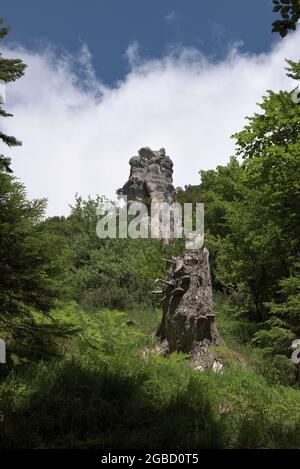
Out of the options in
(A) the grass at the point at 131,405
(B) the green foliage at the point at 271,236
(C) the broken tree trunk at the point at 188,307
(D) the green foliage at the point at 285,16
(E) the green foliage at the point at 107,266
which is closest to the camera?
(D) the green foliage at the point at 285,16

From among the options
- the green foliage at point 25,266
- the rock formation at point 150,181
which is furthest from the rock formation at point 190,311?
the rock formation at point 150,181

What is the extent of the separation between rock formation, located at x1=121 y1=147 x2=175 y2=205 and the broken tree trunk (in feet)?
165

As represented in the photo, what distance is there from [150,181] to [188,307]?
5295 centimetres

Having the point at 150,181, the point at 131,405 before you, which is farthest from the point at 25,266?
the point at 150,181

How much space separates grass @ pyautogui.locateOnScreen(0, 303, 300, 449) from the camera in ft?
18.4

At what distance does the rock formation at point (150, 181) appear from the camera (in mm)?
63062

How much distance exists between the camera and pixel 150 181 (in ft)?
208

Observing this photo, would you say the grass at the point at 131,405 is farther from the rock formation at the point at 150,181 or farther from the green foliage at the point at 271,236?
the rock formation at the point at 150,181

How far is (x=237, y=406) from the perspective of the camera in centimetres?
726

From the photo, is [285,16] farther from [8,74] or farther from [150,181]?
[150,181]

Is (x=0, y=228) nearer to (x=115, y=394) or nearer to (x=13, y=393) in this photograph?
(x=13, y=393)

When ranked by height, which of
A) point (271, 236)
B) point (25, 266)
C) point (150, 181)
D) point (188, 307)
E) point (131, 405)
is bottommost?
point (131, 405)

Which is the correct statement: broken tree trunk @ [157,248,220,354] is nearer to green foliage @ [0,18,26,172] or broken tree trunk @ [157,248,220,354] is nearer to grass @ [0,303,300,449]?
grass @ [0,303,300,449]

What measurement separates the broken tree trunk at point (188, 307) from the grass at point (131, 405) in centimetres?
186
